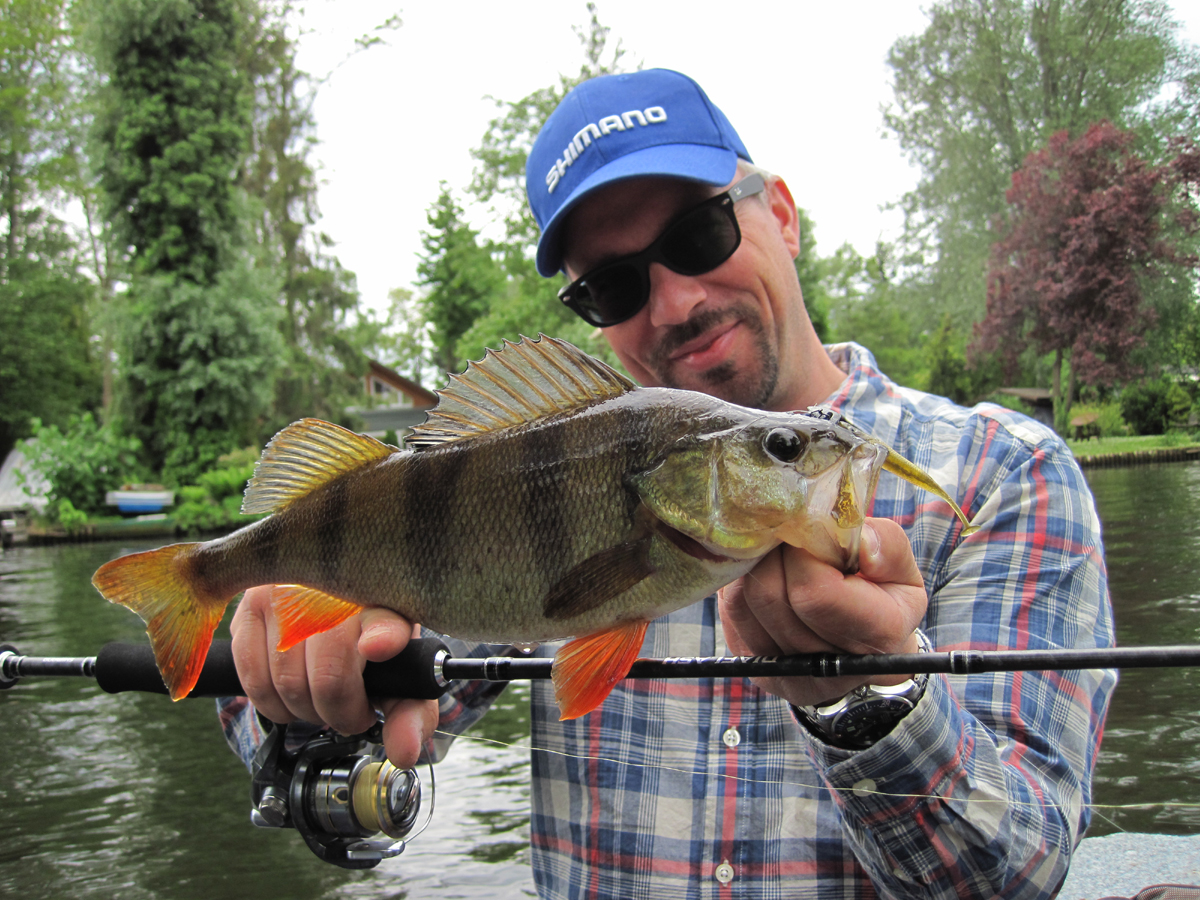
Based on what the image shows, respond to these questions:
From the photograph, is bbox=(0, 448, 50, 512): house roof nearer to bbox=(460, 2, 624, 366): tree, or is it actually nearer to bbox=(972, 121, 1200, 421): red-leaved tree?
bbox=(460, 2, 624, 366): tree

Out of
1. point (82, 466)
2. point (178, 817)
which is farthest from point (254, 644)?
point (82, 466)

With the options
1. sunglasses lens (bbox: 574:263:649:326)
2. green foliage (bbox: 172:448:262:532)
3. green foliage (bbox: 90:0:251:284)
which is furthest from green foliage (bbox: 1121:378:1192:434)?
green foliage (bbox: 90:0:251:284)

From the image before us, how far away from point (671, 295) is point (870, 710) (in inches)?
50.8

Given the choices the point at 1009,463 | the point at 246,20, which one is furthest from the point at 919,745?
the point at 246,20

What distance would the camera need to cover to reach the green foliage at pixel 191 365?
72.1 ft

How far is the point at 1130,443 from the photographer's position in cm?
916

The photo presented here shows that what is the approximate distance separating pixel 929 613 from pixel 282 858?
184 inches

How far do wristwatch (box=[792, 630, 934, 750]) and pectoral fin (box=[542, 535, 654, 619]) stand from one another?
471mm

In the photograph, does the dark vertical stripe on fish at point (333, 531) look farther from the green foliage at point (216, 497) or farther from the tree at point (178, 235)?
the tree at point (178, 235)

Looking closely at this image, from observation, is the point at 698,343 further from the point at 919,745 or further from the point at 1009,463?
the point at 919,745

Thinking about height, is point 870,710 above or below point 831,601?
below

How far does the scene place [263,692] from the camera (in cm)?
162

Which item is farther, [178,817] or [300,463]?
[178,817]

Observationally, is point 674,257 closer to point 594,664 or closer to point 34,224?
point 594,664
